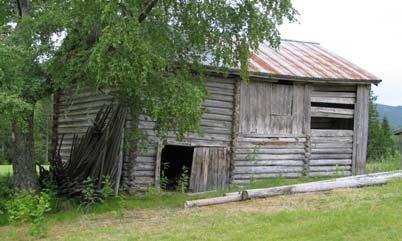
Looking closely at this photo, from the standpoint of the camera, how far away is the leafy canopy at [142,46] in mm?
10953

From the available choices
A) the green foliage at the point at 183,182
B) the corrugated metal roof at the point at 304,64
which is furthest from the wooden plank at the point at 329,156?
the green foliage at the point at 183,182

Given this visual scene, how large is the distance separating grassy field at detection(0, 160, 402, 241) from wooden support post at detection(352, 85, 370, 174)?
5509 millimetres

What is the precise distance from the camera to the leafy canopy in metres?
11.0

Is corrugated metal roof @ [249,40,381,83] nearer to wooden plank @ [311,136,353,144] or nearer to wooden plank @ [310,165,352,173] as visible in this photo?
wooden plank @ [311,136,353,144]

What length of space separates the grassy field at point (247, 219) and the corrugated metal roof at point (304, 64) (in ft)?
17.5

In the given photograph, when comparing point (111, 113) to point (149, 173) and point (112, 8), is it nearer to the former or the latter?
point (149, 173)

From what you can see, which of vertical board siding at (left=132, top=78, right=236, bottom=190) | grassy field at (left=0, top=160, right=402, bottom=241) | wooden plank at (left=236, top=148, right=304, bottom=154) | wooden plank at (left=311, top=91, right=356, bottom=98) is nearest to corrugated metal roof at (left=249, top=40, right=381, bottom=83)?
wooden plank at (left=311, top=91, right=356, bottom=98)

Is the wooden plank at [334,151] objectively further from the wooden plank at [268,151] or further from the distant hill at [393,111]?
the distant hill at [393,111]

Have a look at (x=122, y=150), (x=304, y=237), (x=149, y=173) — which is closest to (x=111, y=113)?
(x=122, y=150)

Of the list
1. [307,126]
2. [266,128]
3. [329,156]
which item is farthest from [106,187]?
[329,156]

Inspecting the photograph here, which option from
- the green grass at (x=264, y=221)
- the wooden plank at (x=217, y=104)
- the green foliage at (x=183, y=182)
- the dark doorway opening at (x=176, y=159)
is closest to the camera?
the green grass at (x=264, y=221)

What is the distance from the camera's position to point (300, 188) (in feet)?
45.7

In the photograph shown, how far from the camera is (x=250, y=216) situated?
11.4 m

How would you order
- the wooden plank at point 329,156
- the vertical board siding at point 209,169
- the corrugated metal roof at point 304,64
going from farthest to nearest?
the wooden plank at point 329,156 → the corrugated metal roof at point 304,64 → the vertical board siding at point 209,169
